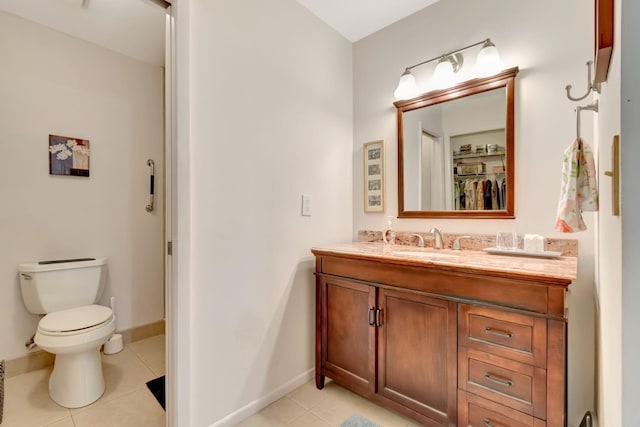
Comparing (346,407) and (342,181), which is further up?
(342,181)

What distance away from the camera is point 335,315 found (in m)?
1.77

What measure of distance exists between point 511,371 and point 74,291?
268 cm

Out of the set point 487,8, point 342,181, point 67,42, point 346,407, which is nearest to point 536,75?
point 487,8

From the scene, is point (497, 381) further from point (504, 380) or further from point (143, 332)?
point (143, 332)

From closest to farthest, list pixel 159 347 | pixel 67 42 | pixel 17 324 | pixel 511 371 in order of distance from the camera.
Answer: pixel 511 371
pixel 17 324
pixel 67 42
pixel 159 347

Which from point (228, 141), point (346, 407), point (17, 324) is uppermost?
point (228, 141)

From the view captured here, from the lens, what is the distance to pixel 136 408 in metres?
1.68

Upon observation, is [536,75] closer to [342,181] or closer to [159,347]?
[342,181]

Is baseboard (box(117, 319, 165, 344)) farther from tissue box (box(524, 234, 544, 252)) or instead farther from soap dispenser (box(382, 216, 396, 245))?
tissue box (box(524, 234, 544, 252))

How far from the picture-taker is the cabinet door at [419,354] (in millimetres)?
1325

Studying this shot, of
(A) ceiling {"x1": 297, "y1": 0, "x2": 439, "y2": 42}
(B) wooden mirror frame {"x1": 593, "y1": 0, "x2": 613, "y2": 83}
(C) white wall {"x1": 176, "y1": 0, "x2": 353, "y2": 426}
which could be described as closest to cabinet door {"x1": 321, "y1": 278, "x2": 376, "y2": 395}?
(C) white wall {"x1": 176, "y1": 0, "x2": 353, "y2": 426}

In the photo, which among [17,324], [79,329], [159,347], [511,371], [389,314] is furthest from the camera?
[159,347]

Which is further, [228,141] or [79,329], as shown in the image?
[79,329]

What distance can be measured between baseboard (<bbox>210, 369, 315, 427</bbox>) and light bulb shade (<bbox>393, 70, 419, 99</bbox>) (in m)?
1.98
